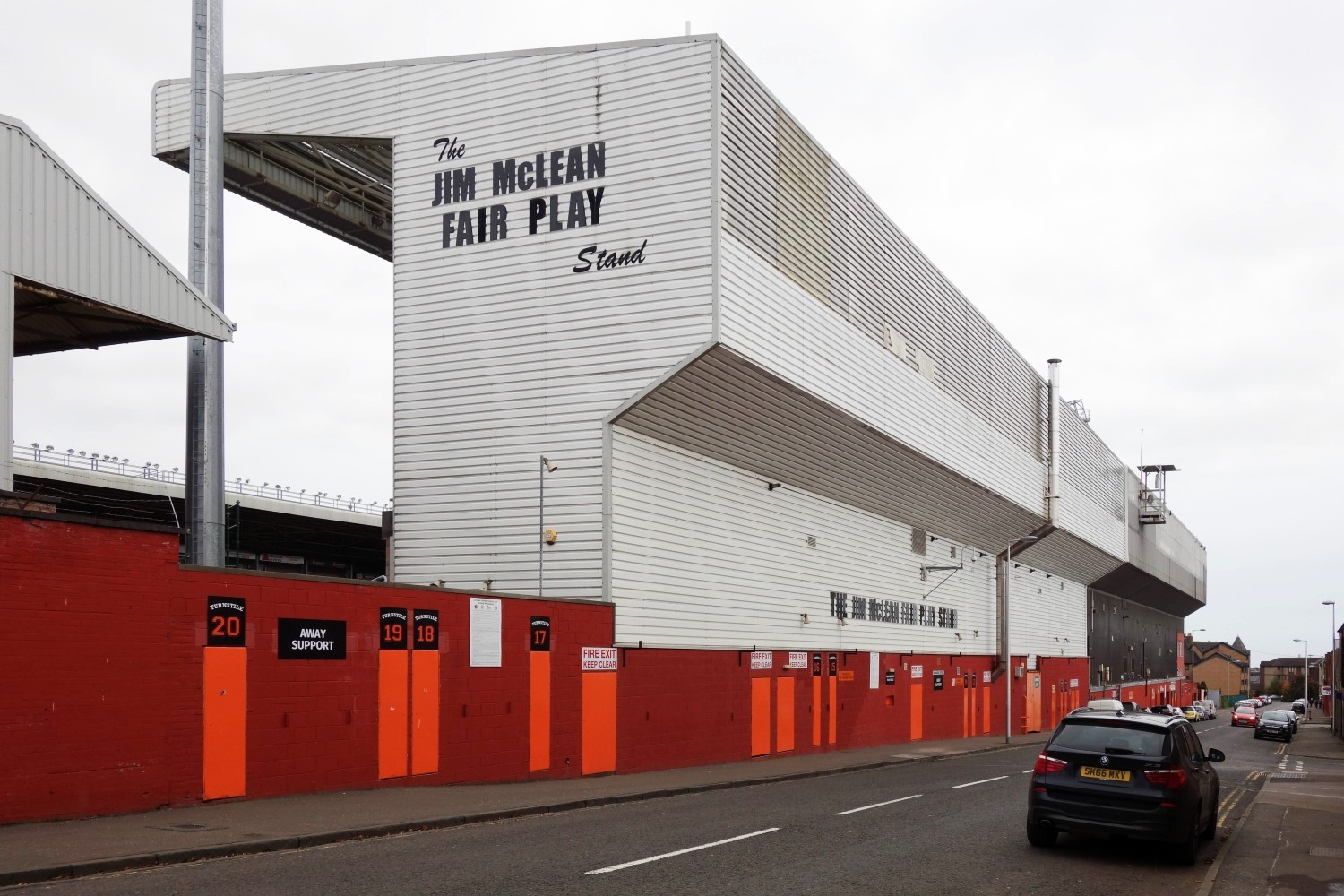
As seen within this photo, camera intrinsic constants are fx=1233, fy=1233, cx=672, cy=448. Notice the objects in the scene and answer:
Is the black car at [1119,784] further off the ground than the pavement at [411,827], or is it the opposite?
the black car at [1119,784]

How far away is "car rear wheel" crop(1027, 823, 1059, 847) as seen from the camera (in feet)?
43.4

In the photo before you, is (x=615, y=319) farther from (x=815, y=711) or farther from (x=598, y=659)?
(x=815, y=711)

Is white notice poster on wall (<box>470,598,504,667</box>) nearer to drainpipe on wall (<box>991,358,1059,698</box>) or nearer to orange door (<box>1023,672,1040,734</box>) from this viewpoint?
drainpipe on wall (<box>991,358,1059,698</box>)

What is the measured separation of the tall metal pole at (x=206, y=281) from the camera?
2294 centimetres

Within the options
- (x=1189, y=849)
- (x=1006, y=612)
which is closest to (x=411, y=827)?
(x=1189, y=849)

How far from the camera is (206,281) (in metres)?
23.5

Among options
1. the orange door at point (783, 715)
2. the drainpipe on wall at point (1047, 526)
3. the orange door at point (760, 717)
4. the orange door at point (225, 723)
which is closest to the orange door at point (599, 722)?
the orange door at point (760, 717)

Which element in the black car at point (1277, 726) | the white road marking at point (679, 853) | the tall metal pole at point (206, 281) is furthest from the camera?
the black car at point (1277, 726)

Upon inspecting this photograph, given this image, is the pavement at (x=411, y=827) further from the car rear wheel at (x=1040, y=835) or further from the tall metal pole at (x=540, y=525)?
the tall metal pole at (x=540, y=525)

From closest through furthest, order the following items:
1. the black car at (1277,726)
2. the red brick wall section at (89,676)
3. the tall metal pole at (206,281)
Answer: the red brick wall section at (89,676), the tall metal pole at (206,281), the black car at (1277,726)

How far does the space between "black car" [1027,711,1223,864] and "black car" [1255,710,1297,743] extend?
155 ft

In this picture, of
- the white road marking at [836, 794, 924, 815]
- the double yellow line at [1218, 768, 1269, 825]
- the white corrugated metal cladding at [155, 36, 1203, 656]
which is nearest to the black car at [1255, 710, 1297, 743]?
the double yellow line at [1218, 768, 1269, 825]

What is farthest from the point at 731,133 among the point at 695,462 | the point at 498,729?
the point at 498,729

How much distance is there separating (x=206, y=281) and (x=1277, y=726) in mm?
Result: 50127
